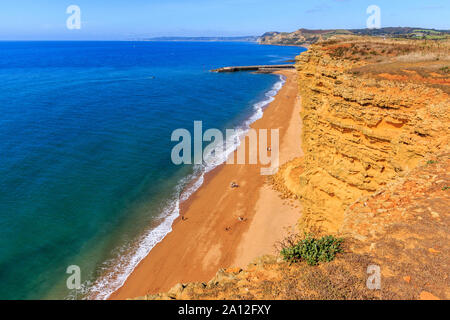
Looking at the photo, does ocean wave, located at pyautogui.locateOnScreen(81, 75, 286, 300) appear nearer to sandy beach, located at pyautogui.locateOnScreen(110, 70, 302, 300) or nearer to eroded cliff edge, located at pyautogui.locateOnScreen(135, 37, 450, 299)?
sandy beach, located at pyautogui.locateOnScreen(110, 70, 302, 300)

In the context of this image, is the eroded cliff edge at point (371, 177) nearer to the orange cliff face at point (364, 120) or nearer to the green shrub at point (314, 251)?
the orange cliff face at point (364, 120)

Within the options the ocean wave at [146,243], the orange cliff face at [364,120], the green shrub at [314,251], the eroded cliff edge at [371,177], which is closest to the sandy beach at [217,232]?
the ocean wave at [146,243]

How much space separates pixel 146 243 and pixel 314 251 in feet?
52.4

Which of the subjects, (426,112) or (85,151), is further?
(85,151)

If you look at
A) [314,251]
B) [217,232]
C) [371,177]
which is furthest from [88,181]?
[371,177]

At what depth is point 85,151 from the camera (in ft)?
105

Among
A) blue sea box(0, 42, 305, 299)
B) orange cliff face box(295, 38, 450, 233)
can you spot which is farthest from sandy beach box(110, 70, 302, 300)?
orange cliff face box(295, 38, 450, 233)

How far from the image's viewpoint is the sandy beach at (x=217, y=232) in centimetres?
1727

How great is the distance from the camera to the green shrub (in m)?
7.21

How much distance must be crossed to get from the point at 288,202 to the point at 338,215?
765 centimetres

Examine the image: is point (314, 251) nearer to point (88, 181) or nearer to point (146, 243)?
point (146, 243)

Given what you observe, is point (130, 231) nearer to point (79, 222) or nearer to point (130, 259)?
point (130, 259)

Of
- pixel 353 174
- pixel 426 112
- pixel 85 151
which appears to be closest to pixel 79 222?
pixel 85 151
